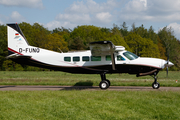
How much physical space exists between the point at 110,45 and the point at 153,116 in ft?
23.4

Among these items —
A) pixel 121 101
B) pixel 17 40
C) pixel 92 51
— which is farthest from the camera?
pixel 17 40

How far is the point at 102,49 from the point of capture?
47.5ft

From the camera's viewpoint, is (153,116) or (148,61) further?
(148,61)

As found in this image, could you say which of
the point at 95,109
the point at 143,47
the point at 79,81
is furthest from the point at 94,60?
the point at 143,47

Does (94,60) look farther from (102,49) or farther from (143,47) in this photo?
(143,47)

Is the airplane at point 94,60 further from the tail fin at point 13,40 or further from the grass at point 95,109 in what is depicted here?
the grass at point 95,109

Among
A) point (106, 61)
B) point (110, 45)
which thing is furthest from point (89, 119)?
point (106, 61)

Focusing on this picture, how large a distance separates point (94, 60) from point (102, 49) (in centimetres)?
150

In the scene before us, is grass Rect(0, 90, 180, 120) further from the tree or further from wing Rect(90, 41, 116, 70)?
the tree

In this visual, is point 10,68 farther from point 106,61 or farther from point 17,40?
point 106,61

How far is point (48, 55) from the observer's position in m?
16.7

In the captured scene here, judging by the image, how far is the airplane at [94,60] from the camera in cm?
1495

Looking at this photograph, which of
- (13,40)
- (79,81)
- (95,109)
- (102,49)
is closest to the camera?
(95,109)

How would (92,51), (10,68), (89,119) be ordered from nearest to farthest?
1. (89,119)
2. (92,51)
3. (10,68)
